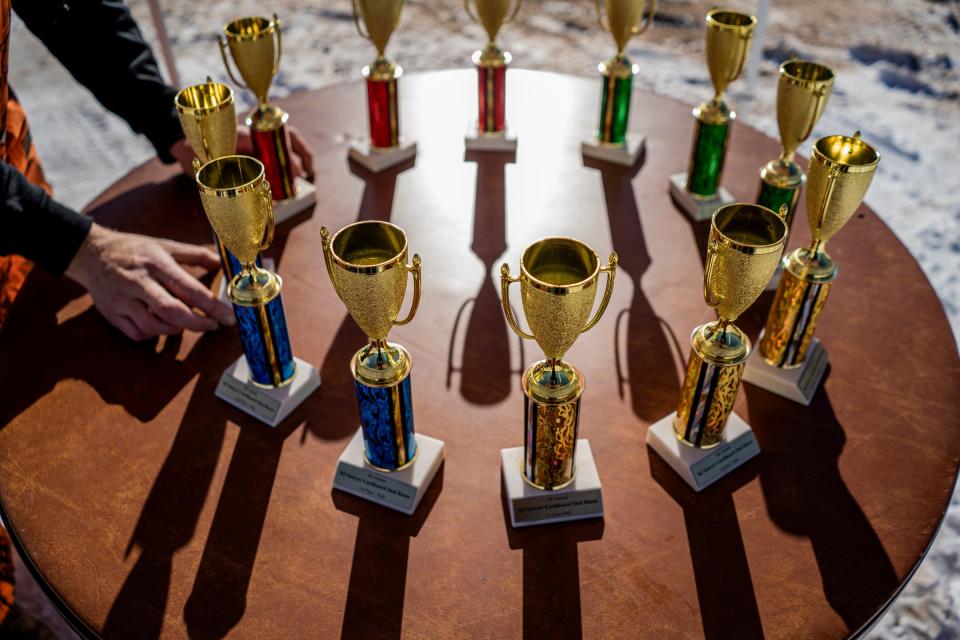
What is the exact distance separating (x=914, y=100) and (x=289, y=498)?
288 cm

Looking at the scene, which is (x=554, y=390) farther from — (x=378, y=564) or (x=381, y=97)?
(x=381, y=97)

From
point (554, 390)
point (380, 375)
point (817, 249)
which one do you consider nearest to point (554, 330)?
point (554, 390)

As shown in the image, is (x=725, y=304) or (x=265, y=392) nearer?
(x=725, y=304)

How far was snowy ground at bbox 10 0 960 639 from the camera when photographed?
2572 mm

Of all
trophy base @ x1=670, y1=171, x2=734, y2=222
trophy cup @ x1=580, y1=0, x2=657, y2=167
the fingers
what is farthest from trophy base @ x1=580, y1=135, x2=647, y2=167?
the fingers

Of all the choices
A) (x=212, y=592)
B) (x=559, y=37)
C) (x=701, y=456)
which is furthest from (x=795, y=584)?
(x=559, y=37)

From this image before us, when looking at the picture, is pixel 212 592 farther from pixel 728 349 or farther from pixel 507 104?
pixel 507 104

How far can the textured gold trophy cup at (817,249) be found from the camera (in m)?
0.88

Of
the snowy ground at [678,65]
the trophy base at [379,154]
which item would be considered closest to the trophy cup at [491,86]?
the trophy base at [379,154]

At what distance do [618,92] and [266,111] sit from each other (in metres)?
0.59

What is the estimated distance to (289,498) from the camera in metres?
0.89

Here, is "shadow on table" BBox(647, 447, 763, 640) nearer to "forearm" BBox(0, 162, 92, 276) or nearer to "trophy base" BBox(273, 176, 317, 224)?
"trophy base" BBox(273, 176, 317, 224)

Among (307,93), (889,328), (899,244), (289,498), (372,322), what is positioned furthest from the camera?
(307,93)

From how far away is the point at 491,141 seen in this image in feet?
4.89
